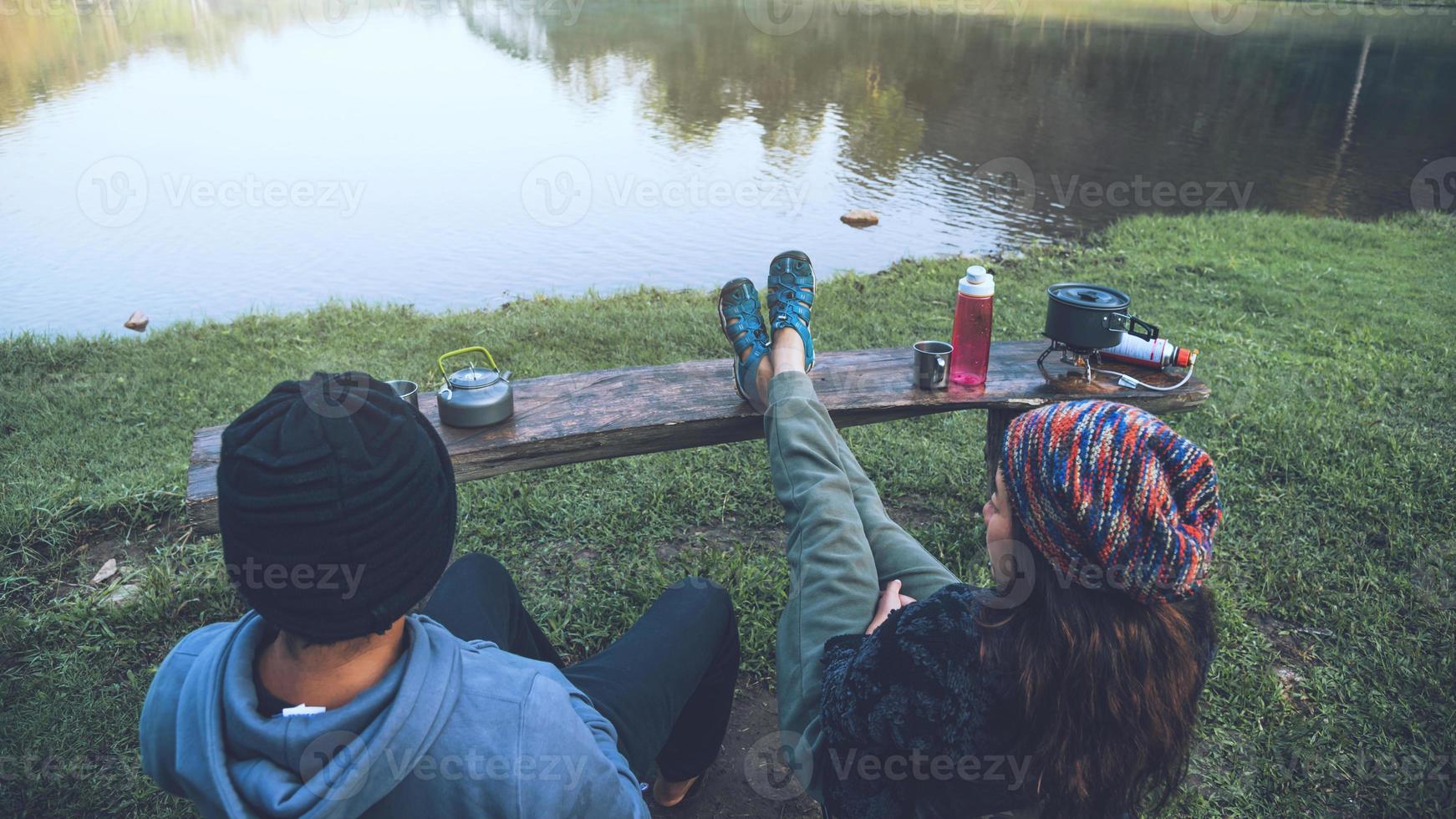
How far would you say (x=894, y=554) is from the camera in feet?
7.02

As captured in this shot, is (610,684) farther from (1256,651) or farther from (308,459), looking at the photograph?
(1256,651)

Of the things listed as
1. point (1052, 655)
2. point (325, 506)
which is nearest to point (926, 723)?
point (1052, 655)

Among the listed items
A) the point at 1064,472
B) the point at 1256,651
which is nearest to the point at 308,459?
the point at 1064,472

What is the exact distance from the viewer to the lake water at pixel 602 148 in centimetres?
828

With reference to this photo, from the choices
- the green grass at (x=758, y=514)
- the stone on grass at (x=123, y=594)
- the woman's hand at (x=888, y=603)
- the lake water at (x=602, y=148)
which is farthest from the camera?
the lake water at (x=602, y=148)

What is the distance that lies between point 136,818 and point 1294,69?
24.2 meters

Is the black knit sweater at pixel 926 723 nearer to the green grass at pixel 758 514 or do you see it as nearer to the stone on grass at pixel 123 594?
the green grass at pixel 758 514

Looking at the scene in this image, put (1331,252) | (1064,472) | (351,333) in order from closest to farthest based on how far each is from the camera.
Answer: (1064,472) → (351,333) → (1331,252)

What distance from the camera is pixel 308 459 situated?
1.07m

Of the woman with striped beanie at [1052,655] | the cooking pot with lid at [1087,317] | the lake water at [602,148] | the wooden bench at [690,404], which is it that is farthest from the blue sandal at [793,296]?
the lake water at [602,148]

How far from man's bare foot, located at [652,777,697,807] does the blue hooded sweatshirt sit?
1.11m

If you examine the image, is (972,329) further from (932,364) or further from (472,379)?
(472,379)

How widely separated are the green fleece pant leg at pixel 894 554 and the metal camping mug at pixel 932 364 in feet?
2.11

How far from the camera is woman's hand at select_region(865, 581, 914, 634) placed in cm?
190
